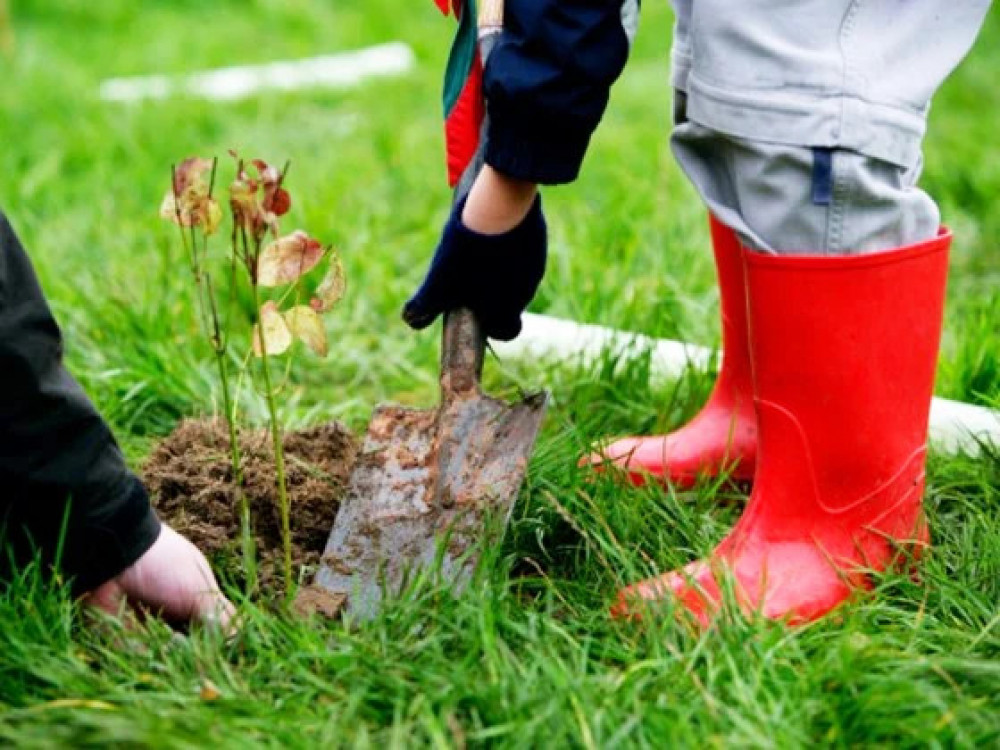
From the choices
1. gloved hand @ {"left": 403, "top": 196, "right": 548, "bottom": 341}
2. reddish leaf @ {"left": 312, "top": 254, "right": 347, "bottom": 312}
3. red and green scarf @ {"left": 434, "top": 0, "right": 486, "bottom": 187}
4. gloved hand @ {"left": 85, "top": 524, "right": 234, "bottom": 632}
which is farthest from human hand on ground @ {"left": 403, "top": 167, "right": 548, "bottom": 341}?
gloved hand @ {"left": 85, "top": 524, "right": 234, "bottom": 632}

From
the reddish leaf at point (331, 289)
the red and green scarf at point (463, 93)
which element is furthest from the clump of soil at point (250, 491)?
the red and green scarf at point (463, 93)

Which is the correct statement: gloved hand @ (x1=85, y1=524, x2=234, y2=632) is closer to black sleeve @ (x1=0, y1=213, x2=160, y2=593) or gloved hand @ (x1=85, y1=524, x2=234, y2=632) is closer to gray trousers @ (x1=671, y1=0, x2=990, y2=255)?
black sleeve @ (x1=0, y1=213, x2=160, y2=593)

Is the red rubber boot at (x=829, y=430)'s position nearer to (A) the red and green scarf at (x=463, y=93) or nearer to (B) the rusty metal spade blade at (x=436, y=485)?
(B) the rusty metal spade blade at (x=436, y=485)

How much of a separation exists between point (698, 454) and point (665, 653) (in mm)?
663

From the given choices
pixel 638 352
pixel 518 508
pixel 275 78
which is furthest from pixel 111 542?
pixel 275 78

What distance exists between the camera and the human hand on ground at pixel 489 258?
6.38ft

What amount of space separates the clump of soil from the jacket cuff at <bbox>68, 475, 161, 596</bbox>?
0.74ft

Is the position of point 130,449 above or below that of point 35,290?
below

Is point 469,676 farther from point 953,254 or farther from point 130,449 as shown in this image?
point 953,254

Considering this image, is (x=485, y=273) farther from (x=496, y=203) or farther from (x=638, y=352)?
(x=638, y=352)

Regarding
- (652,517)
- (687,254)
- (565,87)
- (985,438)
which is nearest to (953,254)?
(687,254)

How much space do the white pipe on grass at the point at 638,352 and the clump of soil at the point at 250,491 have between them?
Result: 0.61 metres

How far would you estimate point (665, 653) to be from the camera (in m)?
1.67

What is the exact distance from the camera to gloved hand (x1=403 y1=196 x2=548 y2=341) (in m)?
1.97
